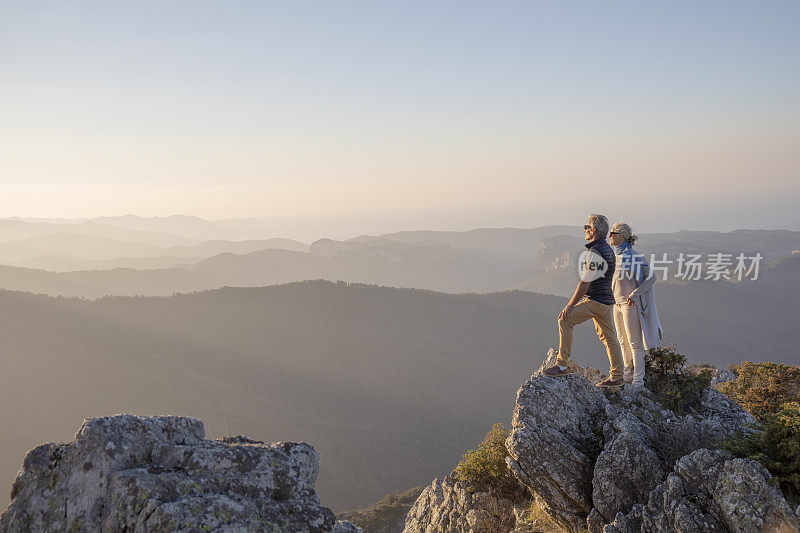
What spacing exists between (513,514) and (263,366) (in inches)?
2610

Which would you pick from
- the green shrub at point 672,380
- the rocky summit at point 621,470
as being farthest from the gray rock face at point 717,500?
the green shrub at point 672,380

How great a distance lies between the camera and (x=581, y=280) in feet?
27.2

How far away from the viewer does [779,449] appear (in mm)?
6020

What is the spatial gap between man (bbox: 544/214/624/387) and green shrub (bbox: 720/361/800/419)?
9.27 metres

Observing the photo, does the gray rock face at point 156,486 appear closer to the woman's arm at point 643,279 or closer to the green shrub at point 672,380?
the woman's arm at point 643,279

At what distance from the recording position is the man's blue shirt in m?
8.15

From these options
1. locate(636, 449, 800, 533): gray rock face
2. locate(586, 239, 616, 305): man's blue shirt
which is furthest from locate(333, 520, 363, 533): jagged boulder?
locate(586, 239, 616, 305): man's blue shirt

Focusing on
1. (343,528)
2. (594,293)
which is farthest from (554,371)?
(343,528)

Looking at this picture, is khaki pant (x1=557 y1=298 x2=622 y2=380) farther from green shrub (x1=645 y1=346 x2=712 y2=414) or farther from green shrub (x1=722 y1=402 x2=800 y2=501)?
green shrub (x1=722 y1=402 x2=800 y2=501)

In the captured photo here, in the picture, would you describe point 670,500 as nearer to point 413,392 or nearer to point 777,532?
point 777,532

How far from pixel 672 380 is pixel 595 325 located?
2348 millimetres

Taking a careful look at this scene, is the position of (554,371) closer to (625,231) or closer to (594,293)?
(594,293)

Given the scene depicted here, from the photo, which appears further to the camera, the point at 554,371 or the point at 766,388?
the point at 766,388

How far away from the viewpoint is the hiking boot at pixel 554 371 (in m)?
8.84
